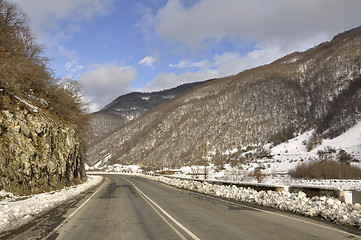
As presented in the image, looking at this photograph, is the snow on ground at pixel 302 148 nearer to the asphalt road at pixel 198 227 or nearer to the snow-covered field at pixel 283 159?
the snow-covered field at pixel 283 159

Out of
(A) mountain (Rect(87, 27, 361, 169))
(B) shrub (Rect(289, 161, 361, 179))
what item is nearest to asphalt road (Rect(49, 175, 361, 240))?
Answer: (B) shrub (Rect(289, 161, 361, 179))

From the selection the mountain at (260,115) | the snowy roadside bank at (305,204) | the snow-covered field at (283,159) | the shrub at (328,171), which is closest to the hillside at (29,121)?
the snowy roadside bank at (305,204)

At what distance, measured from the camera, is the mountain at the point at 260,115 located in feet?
348

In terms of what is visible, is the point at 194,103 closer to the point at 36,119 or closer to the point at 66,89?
the point at 66,89

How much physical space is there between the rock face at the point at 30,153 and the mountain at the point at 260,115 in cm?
7150

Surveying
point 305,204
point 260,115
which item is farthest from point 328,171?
point 260,115

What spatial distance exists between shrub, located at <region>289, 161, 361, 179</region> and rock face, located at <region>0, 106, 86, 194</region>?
152ft

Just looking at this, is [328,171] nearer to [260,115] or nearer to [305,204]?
[305,204]

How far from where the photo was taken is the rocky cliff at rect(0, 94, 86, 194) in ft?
49.9

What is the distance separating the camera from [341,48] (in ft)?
474

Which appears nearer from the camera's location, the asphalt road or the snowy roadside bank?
the asphalt road

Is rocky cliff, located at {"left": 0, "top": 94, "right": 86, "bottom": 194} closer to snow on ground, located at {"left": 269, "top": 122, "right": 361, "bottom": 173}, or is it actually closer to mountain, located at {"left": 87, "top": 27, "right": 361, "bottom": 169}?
snow on ground, located at {"left": 269, "top": 122, "right": 361, "bottom": 173}

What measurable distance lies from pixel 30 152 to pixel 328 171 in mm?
50992

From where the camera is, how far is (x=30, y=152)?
17.5m
